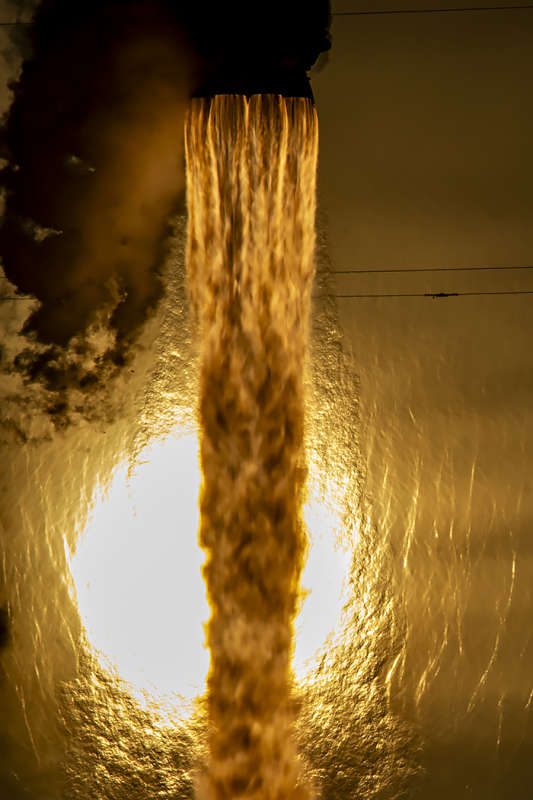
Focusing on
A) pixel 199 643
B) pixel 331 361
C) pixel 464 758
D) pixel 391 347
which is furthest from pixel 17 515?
pixel 464 758

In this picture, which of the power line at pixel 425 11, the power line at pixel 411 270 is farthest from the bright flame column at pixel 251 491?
the power line at pixel 425 11

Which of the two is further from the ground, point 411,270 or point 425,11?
point 425,11

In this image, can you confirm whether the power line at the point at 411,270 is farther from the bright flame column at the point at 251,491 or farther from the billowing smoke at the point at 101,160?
the billowing smoke at the point at 101,160

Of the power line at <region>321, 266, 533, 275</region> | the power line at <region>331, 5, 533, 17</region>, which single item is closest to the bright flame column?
the power line at <region>321, 266, 533, 275</region>

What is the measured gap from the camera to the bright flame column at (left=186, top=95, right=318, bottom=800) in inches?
68.2

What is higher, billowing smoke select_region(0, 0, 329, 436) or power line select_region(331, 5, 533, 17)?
power line select_region(331, 5, 533, 17)

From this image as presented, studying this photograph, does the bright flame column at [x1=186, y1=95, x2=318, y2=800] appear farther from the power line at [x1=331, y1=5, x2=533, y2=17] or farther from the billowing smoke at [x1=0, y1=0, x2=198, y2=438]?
the power line at [x1=331, y1=5, x2=533, y2=17]

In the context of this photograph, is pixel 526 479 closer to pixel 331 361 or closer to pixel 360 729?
pixel 331 361

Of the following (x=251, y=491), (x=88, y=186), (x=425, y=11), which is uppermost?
(x=425, y=11)

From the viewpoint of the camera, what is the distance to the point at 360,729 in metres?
1.75

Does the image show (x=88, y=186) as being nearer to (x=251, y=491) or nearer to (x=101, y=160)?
(x=101, y=160)

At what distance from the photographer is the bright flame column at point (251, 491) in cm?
173

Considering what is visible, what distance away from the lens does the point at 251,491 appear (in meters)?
1.75

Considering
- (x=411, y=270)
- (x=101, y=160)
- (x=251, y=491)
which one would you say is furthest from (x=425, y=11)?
(x=251, y=491)
